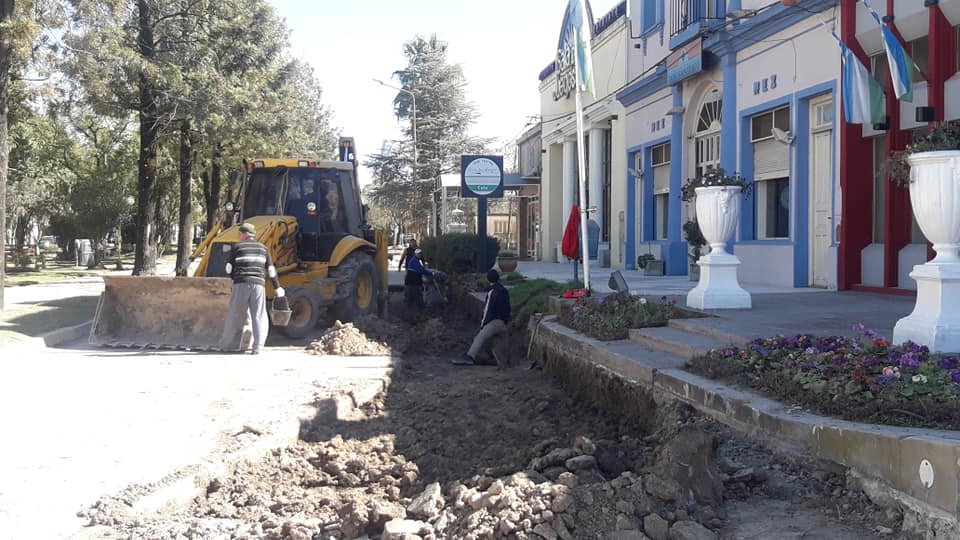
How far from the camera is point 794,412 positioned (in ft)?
17.6

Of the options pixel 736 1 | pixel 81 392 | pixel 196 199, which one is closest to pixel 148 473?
pixel 81 392

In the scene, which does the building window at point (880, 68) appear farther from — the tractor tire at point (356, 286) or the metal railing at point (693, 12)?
the tractor tire at point (356, 286)

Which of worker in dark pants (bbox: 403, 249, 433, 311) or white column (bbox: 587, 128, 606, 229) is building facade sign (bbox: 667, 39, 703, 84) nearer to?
worker in dark pants (bbox: 403, 249, 433, 311)

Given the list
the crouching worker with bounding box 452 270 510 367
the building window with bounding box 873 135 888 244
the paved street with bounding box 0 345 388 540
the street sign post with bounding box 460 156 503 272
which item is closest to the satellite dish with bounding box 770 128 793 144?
the building window with bounding box 873 135 888 244

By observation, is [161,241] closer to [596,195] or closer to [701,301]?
[596,195]

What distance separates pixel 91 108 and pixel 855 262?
61.7 ft

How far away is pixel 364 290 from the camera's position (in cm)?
1452

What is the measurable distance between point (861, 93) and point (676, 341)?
5508mm

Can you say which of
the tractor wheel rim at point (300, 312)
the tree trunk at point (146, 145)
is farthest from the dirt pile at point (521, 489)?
the tree trunk at point (146, 145)

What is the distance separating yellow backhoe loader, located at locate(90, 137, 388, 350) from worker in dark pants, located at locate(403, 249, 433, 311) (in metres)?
1.69

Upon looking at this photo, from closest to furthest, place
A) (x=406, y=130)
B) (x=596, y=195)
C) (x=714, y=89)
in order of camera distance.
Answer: (x=714, y=89), (x=596, y=195), (x=406, y=130)

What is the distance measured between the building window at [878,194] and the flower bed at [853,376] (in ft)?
22.2

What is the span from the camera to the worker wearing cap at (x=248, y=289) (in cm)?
1123

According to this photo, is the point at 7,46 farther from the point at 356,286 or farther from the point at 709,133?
the point at 709,133
